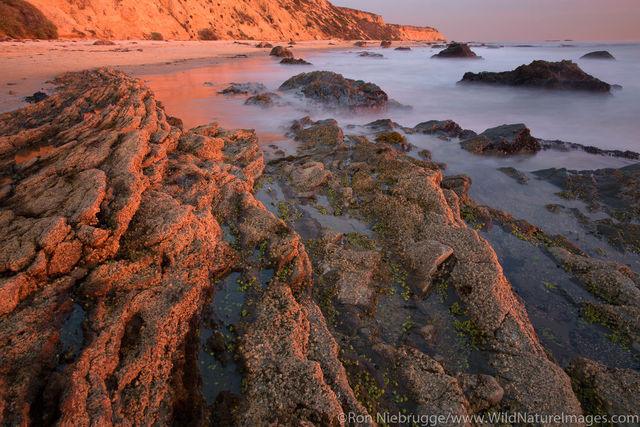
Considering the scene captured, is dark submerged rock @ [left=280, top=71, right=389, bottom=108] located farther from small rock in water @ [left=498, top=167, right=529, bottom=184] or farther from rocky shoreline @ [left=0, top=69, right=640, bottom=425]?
rocky shoreline @ [left=0, top=69, right=640, bottom=425]

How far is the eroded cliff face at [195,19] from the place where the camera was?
42188 millimetres

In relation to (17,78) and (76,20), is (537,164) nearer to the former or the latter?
(17,78)

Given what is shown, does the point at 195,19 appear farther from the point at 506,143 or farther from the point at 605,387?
the point at 605,387

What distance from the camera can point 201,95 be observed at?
20.6 metres

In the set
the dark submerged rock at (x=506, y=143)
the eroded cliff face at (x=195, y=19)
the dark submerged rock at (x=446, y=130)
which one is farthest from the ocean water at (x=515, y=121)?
the eroded cliff face at (x=195, y=19)

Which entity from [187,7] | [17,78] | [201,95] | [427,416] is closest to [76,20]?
[187,7]

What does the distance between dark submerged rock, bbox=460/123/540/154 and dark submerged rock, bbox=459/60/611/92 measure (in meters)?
15.7

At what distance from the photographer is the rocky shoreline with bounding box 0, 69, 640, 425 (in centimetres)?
367

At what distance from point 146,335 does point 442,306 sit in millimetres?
4926

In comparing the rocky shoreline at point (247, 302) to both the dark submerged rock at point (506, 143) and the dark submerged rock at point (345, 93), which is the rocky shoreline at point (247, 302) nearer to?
the dark submerged rock at point (506, 143)

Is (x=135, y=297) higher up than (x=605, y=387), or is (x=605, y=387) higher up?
(x=135, y=297)

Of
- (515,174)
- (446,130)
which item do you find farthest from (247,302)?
(446,130)

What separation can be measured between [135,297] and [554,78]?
3275cm

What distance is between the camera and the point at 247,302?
16.8 feet
